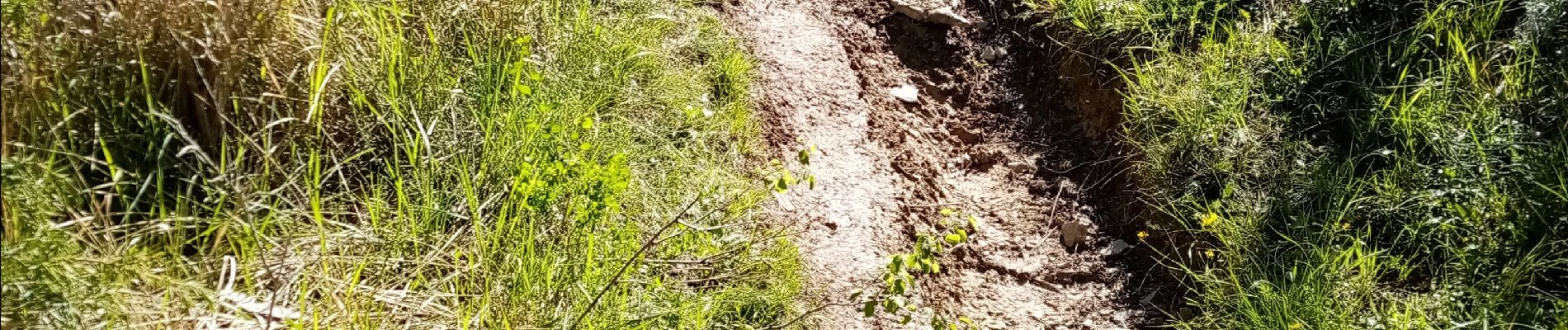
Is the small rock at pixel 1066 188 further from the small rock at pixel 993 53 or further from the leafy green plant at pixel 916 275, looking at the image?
the small rock at pixel 993 53

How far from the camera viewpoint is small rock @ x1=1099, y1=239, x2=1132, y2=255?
3.30m

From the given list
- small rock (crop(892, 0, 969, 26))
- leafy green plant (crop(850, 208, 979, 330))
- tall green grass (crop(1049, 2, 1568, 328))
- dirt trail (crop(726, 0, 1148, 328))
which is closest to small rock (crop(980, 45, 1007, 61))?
dirt trail (crop(726, 0, 1148, 328))

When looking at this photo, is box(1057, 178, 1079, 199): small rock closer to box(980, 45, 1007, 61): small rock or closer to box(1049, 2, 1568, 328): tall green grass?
box(1049, 2, 1568, 328): tall green grass

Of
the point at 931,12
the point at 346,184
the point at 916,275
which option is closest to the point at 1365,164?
the point at 916,275

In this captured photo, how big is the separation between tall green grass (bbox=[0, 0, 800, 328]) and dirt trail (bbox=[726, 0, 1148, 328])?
358mm

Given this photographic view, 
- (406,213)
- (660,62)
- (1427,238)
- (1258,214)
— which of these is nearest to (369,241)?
(406,213)

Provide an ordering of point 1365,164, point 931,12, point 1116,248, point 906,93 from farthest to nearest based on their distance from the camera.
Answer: point 931,12, point 906,93, point 1116,248, point 1365,164

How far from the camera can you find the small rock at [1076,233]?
11.1 feet

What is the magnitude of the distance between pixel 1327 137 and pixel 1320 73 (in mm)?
242

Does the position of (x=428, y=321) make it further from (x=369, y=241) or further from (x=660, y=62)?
(x=660, y=62)

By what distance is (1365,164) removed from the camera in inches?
117

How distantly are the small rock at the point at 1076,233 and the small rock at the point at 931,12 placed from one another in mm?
1172

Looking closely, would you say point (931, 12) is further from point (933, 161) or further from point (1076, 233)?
point (1076, 233)

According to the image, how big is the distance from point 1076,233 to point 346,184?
2.24 meters
